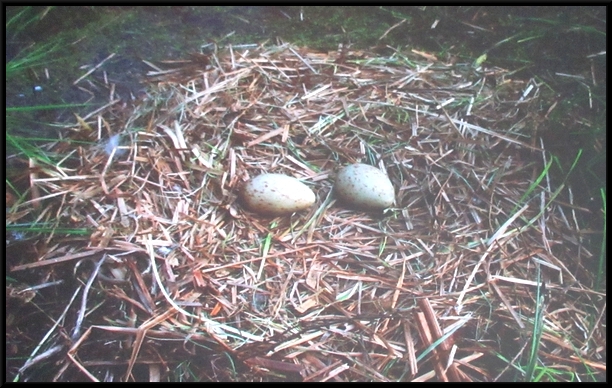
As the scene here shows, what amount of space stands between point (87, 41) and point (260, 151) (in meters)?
→ 0.43

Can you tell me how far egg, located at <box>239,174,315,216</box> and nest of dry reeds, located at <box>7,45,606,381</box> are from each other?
24 mm

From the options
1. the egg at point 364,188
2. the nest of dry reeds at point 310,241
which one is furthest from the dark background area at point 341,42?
the egg at point 364,188

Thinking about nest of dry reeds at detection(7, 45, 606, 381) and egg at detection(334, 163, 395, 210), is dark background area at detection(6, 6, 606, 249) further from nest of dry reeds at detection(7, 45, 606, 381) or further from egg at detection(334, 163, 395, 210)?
egg at detection(334, 163, 395, 210)

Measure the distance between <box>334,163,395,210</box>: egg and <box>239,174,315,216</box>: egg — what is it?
0.06 meters

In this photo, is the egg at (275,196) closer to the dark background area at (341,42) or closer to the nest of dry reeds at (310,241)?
the nest of dry reeds at (310,241)

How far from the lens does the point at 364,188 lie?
1057 mm

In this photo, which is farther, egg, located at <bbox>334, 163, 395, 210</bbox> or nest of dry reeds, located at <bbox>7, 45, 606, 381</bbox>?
egg, located at <bbox>334, 163, 395, 210</bbox>

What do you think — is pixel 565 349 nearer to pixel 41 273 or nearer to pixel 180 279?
pixel 180 279

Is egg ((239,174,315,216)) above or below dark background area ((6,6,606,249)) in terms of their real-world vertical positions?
below

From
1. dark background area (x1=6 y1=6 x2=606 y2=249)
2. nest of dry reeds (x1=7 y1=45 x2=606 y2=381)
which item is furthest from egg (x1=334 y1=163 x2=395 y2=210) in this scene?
dark background area (x1=6 y1=6 x2=606 y2=249)

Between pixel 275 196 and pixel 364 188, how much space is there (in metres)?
0.16

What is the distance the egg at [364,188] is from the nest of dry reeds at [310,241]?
0.03 metres

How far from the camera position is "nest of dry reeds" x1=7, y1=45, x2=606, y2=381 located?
2.80ft

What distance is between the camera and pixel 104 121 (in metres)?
1.18
